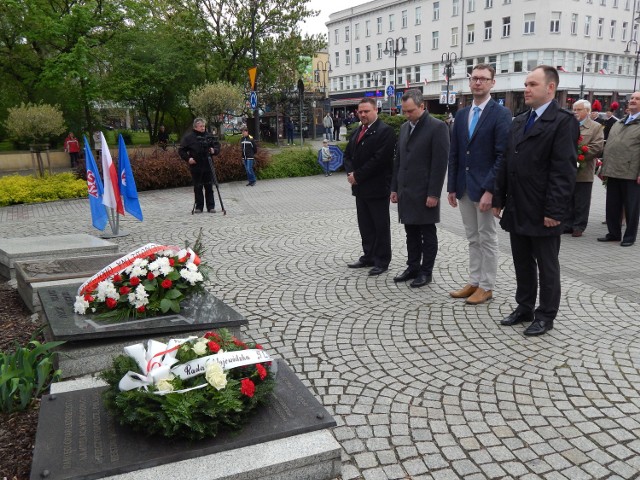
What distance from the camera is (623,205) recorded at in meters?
8.45

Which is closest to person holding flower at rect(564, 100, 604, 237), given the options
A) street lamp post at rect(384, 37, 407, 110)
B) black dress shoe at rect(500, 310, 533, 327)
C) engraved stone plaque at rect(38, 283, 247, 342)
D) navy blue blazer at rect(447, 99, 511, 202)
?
navy blue blazer at rect(447, 99, 511, 202)

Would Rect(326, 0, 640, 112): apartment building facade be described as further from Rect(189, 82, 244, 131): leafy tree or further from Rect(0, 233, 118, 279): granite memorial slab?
Rect(0, 233, 118, 279): granite memorial slab

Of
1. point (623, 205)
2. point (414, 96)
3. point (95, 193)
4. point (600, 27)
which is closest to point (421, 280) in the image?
point (414, 96)

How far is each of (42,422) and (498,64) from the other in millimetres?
56154

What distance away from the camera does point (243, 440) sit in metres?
2.83

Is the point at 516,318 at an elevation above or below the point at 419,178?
below

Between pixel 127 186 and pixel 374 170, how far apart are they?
5009mm

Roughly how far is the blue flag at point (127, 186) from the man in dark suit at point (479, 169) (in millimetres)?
5991

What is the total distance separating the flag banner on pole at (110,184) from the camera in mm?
9539

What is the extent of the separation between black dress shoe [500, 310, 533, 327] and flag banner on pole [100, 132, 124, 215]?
7051mm

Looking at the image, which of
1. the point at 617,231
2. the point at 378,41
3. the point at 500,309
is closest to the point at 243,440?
the point at 500,309

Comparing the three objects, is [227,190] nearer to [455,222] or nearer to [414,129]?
[455,222]

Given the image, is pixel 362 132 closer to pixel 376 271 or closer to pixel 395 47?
pixel 376 271

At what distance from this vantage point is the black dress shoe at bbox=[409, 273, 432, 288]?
6.22 meters
